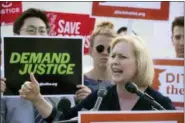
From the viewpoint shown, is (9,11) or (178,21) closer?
(9,11)

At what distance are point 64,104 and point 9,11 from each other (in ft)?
2.51

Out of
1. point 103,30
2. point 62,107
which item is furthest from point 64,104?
point 103,30

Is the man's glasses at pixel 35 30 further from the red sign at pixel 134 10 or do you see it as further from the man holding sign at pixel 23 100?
the red sign at pixel 134 10

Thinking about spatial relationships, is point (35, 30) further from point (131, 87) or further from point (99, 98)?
point (131, 87)

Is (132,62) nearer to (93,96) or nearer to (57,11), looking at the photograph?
(93,96)

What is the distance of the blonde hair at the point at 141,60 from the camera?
10.9ft

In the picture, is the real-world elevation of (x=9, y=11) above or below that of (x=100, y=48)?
above

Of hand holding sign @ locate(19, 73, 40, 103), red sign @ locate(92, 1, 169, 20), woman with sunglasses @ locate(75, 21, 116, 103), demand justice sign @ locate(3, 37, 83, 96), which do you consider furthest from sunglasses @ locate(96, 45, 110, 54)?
hand holding sign @ locate(19, 73, 40, 103)

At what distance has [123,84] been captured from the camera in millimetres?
3340

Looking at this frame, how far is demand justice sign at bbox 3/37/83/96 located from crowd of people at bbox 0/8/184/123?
4 centimetres

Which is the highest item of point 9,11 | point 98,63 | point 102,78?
point 9,11

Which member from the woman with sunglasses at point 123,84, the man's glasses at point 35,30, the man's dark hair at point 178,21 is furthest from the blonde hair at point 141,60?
the man's glasses at point 35,30

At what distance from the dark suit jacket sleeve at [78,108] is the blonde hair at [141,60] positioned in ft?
1.09

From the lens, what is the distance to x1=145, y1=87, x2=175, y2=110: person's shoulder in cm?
338
